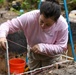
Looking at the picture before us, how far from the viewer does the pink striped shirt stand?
232 centimetres

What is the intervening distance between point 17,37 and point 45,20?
1635 millimetres

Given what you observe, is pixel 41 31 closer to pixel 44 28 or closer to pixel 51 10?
pixel 44 28

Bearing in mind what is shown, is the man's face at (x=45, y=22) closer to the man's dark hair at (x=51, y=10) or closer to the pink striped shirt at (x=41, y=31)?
the man's dark hair at (x=51, y=10)

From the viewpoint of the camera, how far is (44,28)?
7.53 feet

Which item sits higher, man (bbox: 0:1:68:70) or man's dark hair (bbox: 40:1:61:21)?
man's dark hair (bbox: 40:1:61:21)

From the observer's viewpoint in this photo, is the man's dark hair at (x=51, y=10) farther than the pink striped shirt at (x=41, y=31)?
No

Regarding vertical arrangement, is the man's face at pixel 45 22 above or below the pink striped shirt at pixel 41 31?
above

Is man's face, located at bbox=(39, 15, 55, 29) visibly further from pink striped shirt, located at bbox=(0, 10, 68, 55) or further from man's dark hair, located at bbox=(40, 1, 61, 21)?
pink striped shirt, located at bbox=(0, 10, 68, 55)

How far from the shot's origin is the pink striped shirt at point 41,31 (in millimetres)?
2324

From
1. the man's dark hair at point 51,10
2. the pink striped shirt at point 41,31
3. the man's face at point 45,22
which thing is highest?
the man's dark hair at point 51,10

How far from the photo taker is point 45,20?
84.7 inches

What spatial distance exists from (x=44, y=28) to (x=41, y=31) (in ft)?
0.34

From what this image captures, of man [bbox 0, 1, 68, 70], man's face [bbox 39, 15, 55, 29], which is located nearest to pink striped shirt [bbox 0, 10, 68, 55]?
man [bbox 0, 1, 68, 70]

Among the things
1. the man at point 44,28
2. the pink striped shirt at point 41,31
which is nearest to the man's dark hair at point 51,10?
the man at point 44,28
